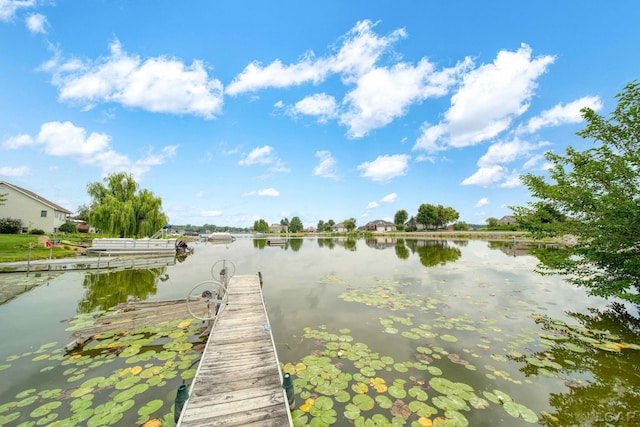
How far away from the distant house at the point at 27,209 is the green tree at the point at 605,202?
5445 centimetres

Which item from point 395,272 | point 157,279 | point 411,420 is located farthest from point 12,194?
point 411,420

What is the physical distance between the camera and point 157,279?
14.7m

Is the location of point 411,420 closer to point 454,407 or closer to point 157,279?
point 454,407

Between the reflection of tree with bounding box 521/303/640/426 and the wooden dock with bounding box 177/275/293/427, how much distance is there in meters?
4.57

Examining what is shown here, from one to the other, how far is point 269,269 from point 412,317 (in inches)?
474

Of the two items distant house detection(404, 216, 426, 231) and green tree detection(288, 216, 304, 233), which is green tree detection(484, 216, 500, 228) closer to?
distant house detection(404, 216, 426, 231)

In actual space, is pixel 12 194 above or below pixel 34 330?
above

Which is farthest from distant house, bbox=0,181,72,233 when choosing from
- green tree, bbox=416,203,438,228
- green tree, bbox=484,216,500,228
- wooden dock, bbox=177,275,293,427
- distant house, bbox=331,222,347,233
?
green tree, bbox=484,216,500,228

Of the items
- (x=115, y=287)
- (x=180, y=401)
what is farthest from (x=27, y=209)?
(x=180, y=401)

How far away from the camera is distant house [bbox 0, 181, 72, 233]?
1281 inches

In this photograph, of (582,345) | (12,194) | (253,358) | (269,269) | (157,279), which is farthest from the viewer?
(12,194)

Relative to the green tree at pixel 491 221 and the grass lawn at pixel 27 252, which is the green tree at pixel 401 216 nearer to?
the green tree at pixel 491 221

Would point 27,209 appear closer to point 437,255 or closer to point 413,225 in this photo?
point 437,255

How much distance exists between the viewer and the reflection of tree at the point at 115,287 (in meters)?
9.84
